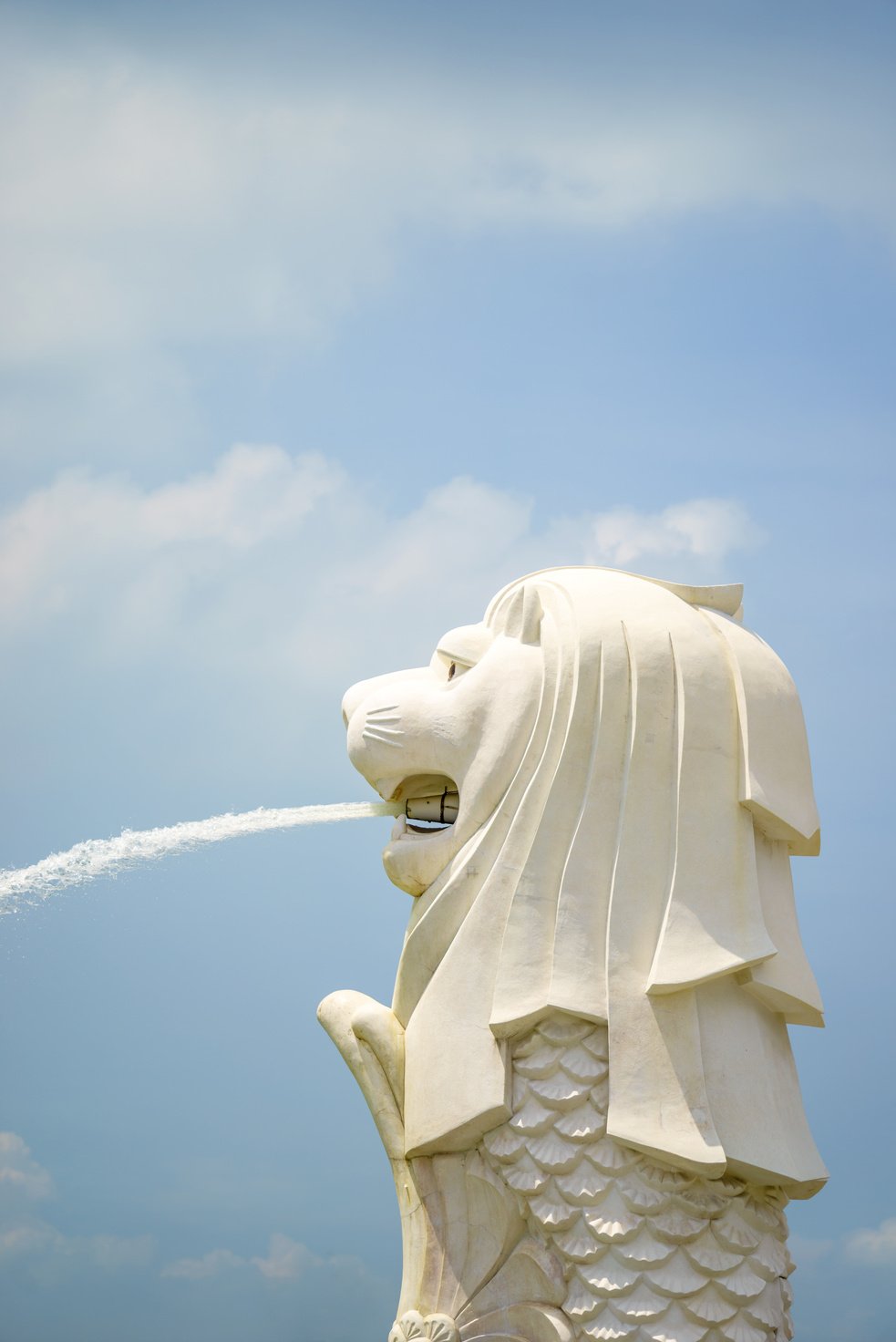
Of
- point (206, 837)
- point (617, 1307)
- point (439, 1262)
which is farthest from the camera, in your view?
point (206, 837)

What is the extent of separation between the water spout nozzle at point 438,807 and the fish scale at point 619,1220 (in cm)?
109

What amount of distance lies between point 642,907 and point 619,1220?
3.74 ft

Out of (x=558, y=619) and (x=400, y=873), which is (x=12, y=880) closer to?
(x=400, y=873)

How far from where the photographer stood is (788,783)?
270 inches

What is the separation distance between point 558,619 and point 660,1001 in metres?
1.57

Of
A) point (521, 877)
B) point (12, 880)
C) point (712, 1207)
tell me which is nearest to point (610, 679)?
point (521, 877)

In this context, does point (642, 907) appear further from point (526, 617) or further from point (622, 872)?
point (526, 617)

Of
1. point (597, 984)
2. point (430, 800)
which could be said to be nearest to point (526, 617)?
point (430, 800)

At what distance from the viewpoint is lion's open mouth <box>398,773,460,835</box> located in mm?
7191

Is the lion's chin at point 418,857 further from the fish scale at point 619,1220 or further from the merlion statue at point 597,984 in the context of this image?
the fish scale at point 619,1220

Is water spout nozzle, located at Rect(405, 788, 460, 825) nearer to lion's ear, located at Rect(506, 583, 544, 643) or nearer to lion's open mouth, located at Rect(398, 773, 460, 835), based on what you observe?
lion's open mouth, located at Rect(398, 773, 460, 835)

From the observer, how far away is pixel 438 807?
7207mm

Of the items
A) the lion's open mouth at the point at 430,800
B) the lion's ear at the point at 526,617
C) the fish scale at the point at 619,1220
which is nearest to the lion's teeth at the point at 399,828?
the lion's open mouth at the point at 430,800

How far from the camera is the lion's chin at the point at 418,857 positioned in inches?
271
